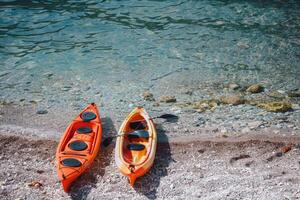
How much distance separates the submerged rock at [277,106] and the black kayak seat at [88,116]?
432 cm

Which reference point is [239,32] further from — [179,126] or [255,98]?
[179,126]

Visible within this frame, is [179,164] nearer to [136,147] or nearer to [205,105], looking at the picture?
[136,147]

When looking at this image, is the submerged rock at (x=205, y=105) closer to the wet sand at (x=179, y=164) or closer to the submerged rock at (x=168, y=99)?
the wet sand at (x=179, y=164)

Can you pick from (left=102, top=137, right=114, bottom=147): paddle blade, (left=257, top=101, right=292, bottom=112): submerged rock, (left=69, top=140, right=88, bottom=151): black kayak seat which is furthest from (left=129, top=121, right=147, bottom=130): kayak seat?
(left=257, top=101, right=292, bottom=112): submerged rock

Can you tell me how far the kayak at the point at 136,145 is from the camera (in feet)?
24.0

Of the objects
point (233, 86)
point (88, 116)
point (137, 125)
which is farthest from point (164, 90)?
point (88, 116)

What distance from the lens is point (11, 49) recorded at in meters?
14.1

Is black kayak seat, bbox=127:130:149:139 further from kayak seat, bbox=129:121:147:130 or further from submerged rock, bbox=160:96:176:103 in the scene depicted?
submerged rock, bbox=160:96:176:103

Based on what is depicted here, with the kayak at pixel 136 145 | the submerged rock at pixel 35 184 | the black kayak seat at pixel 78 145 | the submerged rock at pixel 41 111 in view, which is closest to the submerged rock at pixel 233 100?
the kayak at pixel 136 145

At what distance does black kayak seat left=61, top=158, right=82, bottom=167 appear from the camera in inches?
296

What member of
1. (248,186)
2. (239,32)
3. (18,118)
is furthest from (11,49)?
(248,186)

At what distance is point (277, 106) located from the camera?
31.6ft

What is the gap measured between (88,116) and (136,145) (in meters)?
1.69

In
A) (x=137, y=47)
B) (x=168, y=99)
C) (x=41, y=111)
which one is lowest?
(x=41, y=111)
